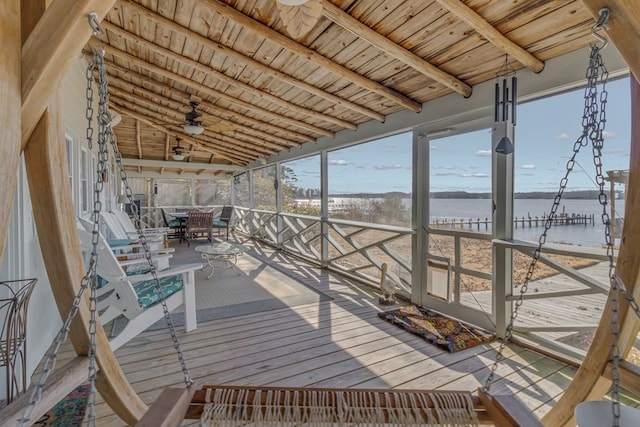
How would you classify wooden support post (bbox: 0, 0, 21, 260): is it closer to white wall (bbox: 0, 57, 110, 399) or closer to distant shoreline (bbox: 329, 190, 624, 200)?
white wall (bbox: 0, 57, 110, 399)

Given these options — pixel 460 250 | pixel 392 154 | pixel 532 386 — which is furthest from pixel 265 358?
pixel 392 154

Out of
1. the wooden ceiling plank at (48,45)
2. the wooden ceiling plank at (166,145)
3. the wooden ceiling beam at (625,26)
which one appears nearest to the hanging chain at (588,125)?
the wooden ceiling beam at (625,26)

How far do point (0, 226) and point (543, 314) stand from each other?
3667 millimetres

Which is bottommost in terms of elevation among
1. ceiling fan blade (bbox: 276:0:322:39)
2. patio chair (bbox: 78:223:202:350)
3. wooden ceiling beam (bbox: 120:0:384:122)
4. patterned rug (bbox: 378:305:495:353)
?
patterned rug (bbox: 378:305:495:353)

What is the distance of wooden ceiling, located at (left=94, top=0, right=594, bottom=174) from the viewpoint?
2246 mm

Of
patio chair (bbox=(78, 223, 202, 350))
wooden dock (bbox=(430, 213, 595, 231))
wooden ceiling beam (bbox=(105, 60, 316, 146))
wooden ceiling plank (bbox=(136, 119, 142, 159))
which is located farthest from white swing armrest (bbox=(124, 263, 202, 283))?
wooden ceiling plank (bbox=(136, 119, 142, 159))

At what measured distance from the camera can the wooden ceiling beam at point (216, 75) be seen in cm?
324

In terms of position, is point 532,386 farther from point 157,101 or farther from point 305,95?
point 157,101

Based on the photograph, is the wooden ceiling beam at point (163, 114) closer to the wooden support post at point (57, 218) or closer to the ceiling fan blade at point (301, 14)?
the ceiling fan blade at point (301, 14)

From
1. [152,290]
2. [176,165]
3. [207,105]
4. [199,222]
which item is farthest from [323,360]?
[176,165]

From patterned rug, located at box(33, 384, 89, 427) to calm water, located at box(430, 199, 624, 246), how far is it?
350 centimetres

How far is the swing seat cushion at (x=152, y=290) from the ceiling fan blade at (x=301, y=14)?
2.39 m

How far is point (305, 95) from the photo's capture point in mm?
4215

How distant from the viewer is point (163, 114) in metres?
6.31
